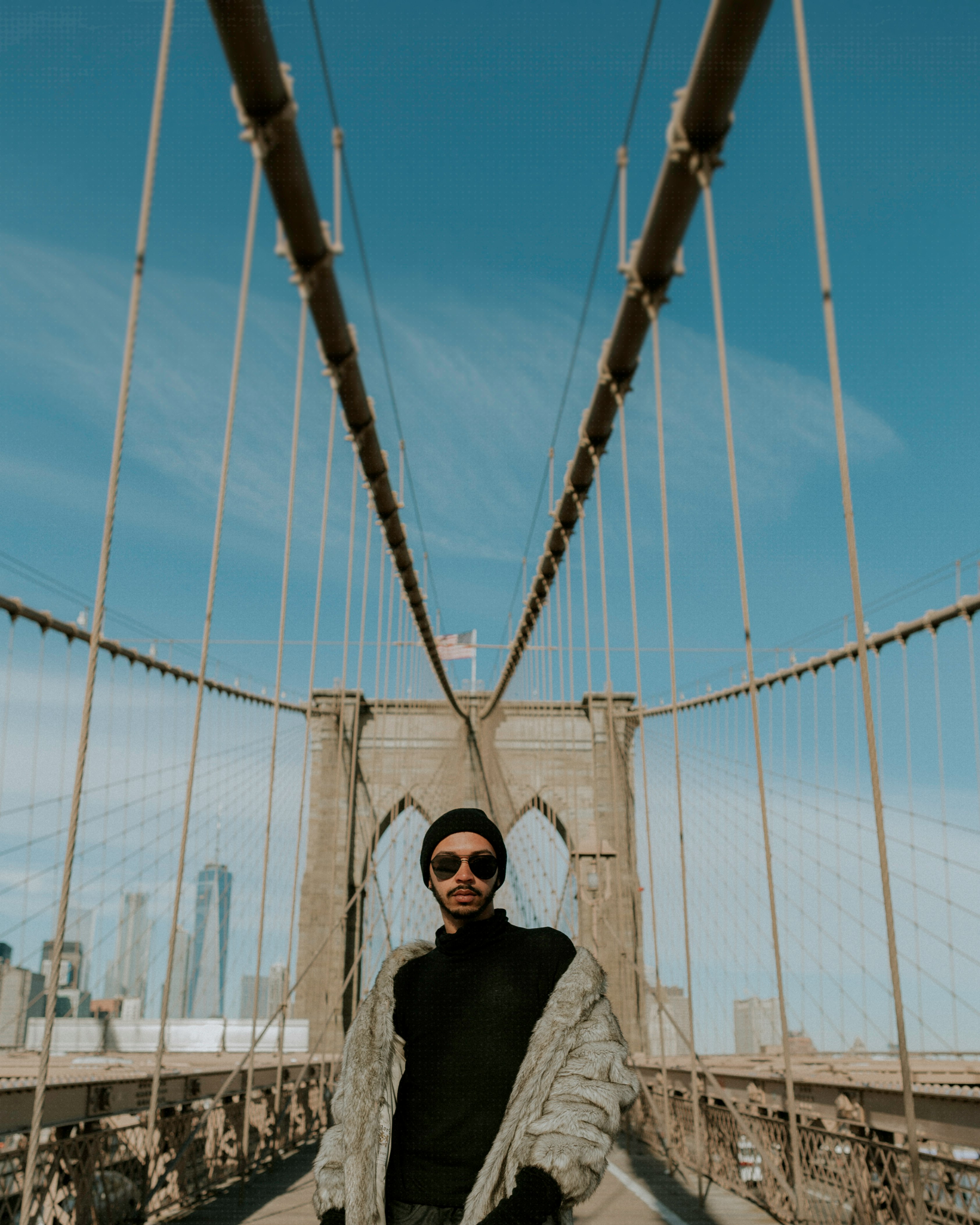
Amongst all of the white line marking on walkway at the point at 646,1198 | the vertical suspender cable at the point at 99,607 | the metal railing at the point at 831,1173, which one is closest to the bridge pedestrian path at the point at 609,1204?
the white line marking on walkway at the point at 646,1198

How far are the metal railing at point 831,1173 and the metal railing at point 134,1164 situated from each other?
8.25ft

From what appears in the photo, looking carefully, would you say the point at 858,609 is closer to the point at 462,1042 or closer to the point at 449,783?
the point at 462,1042

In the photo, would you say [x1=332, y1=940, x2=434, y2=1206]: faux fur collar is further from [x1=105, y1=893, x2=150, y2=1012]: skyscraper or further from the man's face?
[x1=105, y1=893, x2=150, y2=1012]: skyscraper

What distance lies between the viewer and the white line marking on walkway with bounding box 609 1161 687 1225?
4.77 meters

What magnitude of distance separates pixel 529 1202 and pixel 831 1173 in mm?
3696

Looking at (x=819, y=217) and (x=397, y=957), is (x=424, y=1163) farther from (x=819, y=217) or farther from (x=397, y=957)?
(x=819, y=217)

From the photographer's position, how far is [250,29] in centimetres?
324

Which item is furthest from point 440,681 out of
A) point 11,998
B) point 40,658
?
point 11,998

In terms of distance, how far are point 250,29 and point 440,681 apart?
15.1 meters

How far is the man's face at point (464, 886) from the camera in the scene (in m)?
1.62

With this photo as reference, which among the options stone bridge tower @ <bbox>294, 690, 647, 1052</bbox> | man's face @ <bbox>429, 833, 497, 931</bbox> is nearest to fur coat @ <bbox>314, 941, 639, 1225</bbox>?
man's face @ <bbox>429, 833, 497, 931</bbox>

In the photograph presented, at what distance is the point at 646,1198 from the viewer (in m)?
5.43

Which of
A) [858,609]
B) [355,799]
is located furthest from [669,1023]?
[858,609]

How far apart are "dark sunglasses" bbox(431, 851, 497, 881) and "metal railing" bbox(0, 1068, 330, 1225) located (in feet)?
9.78
